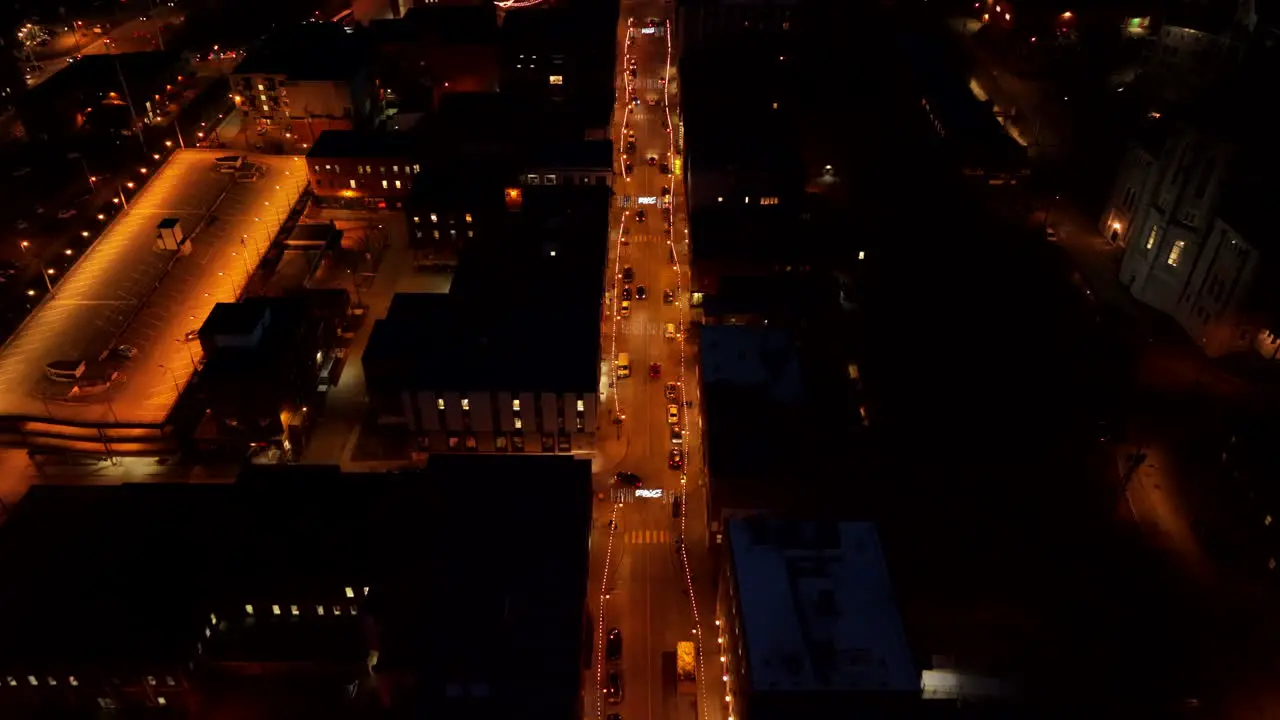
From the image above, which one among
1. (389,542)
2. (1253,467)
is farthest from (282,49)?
(1253,467)

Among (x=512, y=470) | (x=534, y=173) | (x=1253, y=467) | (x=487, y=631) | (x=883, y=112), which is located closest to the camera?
(x=487, y=631)

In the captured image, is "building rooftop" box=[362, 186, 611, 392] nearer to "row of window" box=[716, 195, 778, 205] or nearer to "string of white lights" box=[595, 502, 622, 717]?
"string of white lights" box=[595, 502, 622, 717]

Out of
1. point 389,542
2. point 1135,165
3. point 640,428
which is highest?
point 1135,165

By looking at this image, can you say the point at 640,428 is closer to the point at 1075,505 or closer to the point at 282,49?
the point at 1075,505

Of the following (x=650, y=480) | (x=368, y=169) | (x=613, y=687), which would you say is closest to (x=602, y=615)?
(x=613, y=687)

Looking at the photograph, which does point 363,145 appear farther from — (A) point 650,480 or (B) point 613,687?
(B) point 613,687

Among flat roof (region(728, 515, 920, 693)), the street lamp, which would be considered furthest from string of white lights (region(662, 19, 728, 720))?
the street lamp

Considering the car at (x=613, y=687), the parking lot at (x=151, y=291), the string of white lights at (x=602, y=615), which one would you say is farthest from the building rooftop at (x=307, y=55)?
the car at (x=613, y=687)

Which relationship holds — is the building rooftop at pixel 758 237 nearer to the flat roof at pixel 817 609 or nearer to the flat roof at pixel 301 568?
the flat roof at pixel 301 568
